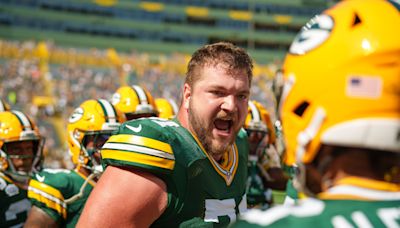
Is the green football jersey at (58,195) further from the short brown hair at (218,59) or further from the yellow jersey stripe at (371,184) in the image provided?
the yellow jersey stripe at (371,184)

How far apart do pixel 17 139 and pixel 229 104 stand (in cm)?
236

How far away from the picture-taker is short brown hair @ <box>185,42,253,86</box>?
2258mm

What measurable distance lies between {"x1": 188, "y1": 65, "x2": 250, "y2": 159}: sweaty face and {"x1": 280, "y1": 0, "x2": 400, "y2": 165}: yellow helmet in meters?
1.00

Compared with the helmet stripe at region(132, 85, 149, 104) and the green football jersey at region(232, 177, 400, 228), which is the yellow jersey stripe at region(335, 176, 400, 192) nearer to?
the green football jersey at region(232, 177, 400, 228)

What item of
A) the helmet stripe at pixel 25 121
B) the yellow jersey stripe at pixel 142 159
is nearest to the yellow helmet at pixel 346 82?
the yellow jersey stripe at pixel 142 159

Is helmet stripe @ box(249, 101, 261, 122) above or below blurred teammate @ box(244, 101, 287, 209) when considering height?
above

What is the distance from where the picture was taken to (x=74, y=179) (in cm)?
307

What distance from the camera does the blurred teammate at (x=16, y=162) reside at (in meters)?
3.63

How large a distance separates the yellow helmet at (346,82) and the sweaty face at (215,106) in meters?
1.00

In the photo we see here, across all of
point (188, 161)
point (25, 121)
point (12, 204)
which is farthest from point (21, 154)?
point (188, 161)

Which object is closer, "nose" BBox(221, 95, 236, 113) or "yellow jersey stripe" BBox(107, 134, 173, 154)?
"yellow jersey stripe" BBox(107, 134, 173, 154)

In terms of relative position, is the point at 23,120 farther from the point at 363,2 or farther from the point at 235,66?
the point at 363,2

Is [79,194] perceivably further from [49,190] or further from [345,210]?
[345,210]


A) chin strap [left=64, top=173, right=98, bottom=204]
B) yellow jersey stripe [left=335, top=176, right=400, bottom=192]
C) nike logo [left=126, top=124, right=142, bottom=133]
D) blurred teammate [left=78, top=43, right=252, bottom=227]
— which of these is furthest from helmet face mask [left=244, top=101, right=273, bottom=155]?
yellow jersey stripe [left=335, top=176, right=400, bottom=192]
